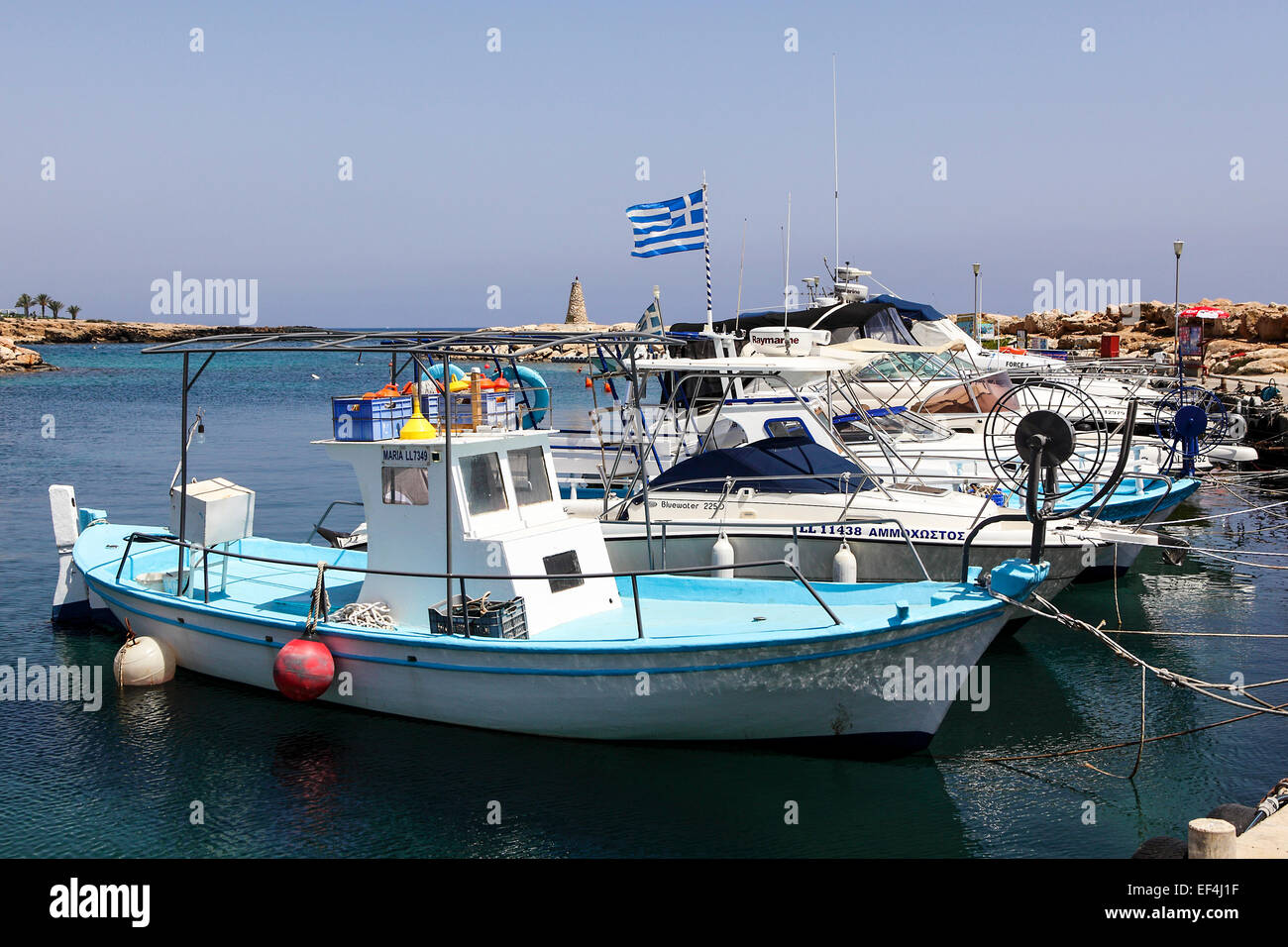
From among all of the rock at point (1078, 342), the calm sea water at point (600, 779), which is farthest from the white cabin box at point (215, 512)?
the rock at point (1078, 342)

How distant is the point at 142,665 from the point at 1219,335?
4773 centimetres

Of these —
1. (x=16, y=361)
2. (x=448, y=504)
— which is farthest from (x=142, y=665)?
(x=16, y=361)

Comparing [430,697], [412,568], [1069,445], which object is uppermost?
[1069,445]

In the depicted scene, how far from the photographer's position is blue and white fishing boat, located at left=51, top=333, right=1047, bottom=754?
947 cm

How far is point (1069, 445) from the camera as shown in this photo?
9.16 m

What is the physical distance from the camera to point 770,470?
14992 millimetres

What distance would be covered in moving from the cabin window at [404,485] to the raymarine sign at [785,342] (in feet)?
30.3

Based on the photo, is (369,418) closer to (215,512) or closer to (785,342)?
(215,512)

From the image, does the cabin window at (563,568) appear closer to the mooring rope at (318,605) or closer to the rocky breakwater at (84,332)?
Answer: the mooring rope at (318,605)

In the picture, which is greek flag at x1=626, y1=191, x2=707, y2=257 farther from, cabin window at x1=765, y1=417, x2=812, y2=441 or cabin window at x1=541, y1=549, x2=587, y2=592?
cabin window at x1=541, y1=549, x2=587, y2=592

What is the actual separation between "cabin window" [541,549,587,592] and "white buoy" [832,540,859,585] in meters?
3.74
